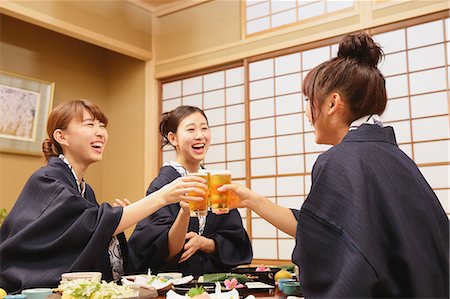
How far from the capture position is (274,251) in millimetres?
4859

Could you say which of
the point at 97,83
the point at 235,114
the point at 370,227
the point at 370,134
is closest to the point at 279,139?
the point at 235,114

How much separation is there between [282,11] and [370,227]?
4174 mm

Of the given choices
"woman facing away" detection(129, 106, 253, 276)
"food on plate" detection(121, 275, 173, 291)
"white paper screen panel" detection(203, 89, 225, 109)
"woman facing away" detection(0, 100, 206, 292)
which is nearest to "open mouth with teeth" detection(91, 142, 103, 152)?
"woman facing away" detection(0, 100, 206, 292)

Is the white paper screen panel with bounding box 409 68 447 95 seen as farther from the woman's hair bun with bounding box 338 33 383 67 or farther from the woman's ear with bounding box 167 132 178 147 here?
the woman's hair bun with bounding box 338 33 383 67

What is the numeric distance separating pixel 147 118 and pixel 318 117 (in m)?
4.62

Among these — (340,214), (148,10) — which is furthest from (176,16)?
(340,214)

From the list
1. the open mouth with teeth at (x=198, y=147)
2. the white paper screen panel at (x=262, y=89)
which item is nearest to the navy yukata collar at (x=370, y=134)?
the open mouth with teeth at (x=198, y=147)

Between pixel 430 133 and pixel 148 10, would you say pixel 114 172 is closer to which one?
pixel 148 10

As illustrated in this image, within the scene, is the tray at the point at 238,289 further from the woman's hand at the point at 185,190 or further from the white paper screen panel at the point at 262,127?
the white paper screen panel at the point at 262,127

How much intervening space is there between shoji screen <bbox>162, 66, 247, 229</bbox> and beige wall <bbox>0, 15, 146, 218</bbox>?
642 mm

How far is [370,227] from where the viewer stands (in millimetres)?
1162

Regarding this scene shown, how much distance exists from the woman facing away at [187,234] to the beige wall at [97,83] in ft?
10.5

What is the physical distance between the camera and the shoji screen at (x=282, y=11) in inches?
185

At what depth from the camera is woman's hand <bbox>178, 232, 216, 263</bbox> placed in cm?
232
